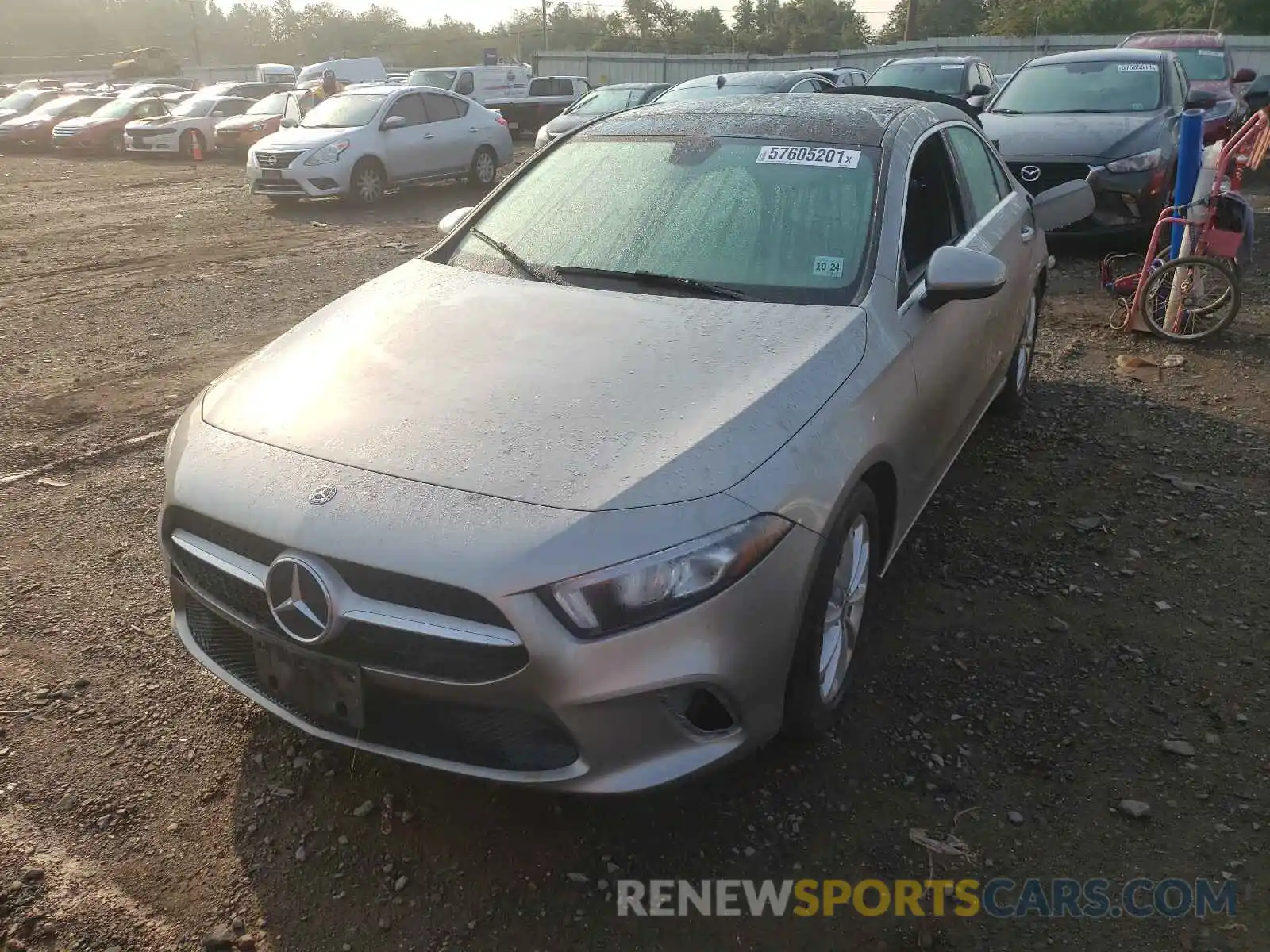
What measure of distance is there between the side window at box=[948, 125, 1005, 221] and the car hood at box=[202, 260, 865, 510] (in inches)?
63.0

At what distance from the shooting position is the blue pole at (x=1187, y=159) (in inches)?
245

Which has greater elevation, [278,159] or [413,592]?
[278,159]

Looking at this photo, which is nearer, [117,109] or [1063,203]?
[1063,203]

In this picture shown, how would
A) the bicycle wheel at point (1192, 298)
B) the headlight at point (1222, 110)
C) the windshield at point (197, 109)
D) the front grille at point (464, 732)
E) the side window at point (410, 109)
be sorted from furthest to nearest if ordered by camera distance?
the windshield at point (197, 109) → the side window at point (410, 109) → the headlight at point (1222, 110) → the bicycle wheel at point (1192, 298) → the front grille at point (464, 732)

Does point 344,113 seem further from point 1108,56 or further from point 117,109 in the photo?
point 117,109

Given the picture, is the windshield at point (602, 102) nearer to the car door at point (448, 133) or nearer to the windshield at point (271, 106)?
the car door at point (448, 133)

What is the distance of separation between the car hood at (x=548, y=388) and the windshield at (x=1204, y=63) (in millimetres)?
13974

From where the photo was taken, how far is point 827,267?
10.3 feet

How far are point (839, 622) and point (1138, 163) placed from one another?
7.40m

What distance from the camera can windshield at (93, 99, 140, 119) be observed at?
73.6 ft

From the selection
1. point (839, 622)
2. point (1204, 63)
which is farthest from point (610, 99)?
point (839, 622)

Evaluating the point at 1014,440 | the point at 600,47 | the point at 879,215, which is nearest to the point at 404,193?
the point at 1014,440

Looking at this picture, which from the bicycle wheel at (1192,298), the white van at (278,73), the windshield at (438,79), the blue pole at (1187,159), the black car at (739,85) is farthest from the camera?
the white van at (278,73)

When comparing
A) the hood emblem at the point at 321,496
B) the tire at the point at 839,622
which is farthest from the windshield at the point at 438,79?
the hood emblem at the point at 321,496
